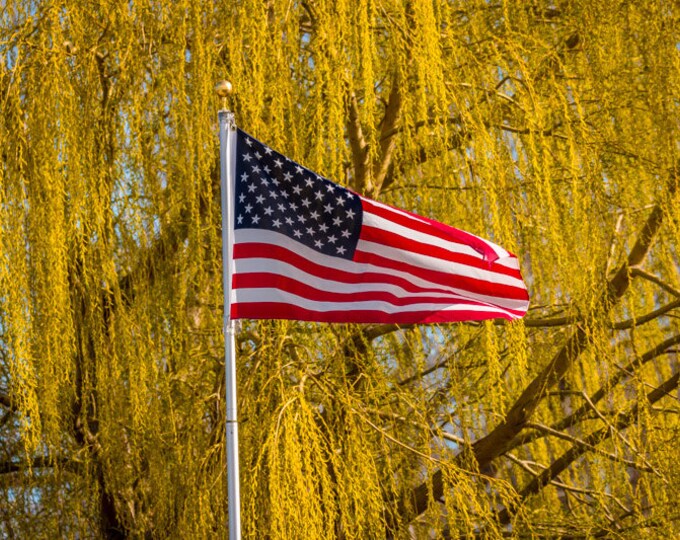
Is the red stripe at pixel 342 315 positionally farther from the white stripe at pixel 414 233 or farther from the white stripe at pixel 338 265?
the white stripe at pixel 414 233

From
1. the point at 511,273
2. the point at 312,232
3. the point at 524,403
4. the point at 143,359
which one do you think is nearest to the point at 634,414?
the point at 524,403

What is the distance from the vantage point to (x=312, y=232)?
14.3 feet

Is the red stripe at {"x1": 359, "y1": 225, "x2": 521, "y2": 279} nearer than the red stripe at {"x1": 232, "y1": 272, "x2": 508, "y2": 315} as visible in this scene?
No

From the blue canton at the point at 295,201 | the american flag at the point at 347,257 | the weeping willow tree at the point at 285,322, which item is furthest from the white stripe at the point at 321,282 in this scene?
the weeping willow tree at the point at 285,322

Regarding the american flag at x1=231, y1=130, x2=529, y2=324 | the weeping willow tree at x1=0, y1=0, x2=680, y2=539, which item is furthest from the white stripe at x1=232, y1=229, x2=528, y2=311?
the weeping willow tree at x1=0, y1=0, x2=680, y2=539

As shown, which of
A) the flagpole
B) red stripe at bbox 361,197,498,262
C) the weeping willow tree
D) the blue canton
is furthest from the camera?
the weeping willow tree

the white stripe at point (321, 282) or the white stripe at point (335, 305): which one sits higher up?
the white stripe at point (321, 282)

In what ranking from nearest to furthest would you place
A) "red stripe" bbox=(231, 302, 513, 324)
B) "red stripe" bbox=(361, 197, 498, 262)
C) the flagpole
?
the flagpole → "red stripe" bbox=(231, 302, 513, 324) → "red stripe" bbox=(361, 197, 498, 262)

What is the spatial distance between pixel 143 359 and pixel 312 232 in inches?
42.9

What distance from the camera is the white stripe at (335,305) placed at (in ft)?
13.5

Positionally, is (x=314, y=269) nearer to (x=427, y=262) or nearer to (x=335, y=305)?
(x=335, y=305)

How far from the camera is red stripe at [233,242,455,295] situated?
167 inches

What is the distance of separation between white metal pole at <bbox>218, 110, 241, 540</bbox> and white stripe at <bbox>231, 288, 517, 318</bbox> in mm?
101

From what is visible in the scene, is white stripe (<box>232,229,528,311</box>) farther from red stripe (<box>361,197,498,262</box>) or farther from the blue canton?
red stripe (<box>361,197,498,262</box>)
